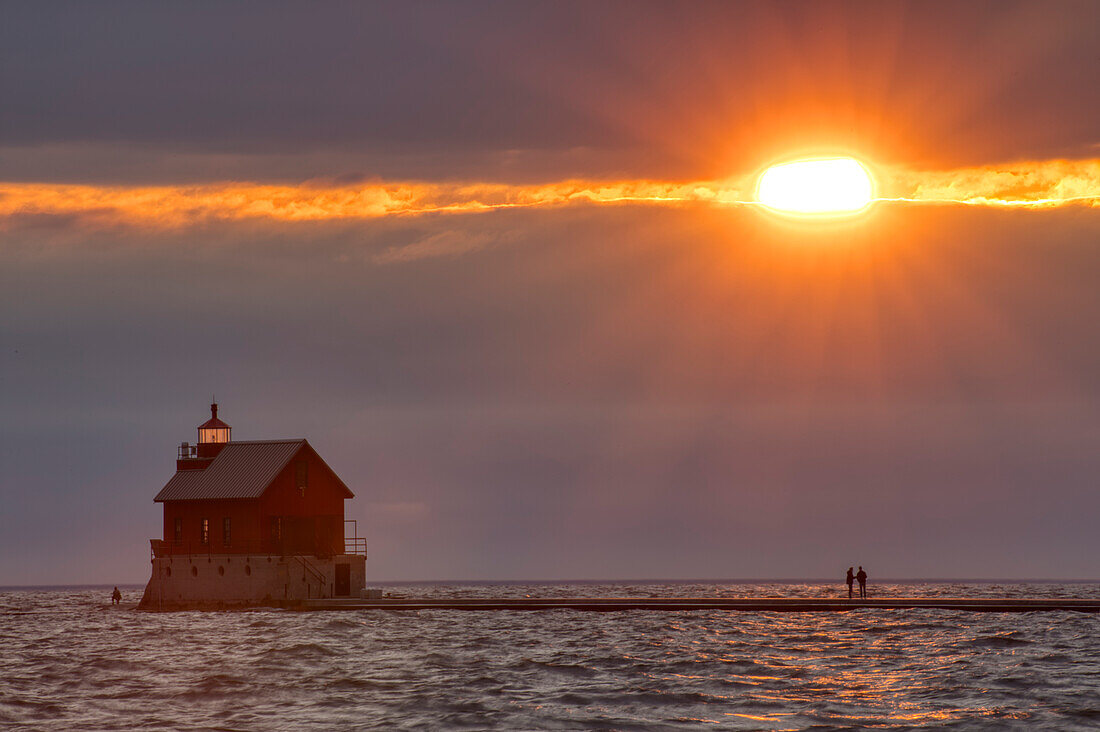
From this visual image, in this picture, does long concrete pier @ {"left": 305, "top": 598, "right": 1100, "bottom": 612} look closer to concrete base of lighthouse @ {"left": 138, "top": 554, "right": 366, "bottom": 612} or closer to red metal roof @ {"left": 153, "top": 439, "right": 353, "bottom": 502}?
concrete base of lighthouse @ {"left": 138, "top": 554, "right": 366, "bottom": 612}

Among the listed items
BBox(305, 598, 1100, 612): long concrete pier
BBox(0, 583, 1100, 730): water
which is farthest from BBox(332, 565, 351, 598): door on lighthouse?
BBox(0, 583, 1100, 730): water

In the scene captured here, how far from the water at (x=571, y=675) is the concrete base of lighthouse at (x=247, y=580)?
1278cm

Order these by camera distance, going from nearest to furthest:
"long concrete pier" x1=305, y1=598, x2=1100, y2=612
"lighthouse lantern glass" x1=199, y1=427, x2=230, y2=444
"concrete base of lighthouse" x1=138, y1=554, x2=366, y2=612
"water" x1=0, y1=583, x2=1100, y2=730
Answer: "water" x1=0, y1=583, x2=1100, y2=730, "long concrete pier" x1=305, y1=598, x2=1100, y2=612, "concrete base of lighthouse" x1=138, y1=554, x2=366, y2=612, "lighthouse lantern glass" x1=199, y1=427, x2=230, y2=444

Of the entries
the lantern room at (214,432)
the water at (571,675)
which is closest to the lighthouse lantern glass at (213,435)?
the lantern room at (214,432)

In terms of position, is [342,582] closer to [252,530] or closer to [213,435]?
[252,530]

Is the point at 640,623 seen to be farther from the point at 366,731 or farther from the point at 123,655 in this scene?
the point at 366,731

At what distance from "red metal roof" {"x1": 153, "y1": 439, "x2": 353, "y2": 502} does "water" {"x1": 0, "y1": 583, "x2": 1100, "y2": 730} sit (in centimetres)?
1618

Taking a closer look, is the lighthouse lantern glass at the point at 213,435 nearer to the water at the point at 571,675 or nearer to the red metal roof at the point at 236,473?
the red metal roof at the point at 236,473

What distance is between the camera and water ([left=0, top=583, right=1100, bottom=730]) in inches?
1296

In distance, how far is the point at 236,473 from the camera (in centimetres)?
8225

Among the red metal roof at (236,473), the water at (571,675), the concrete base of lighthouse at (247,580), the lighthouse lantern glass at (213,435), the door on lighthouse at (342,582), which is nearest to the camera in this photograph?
the water at (571,675)

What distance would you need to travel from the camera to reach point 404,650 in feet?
165

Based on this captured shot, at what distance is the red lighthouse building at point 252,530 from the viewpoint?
7912cm

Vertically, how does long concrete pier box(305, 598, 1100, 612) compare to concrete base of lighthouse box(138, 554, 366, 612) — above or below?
below
